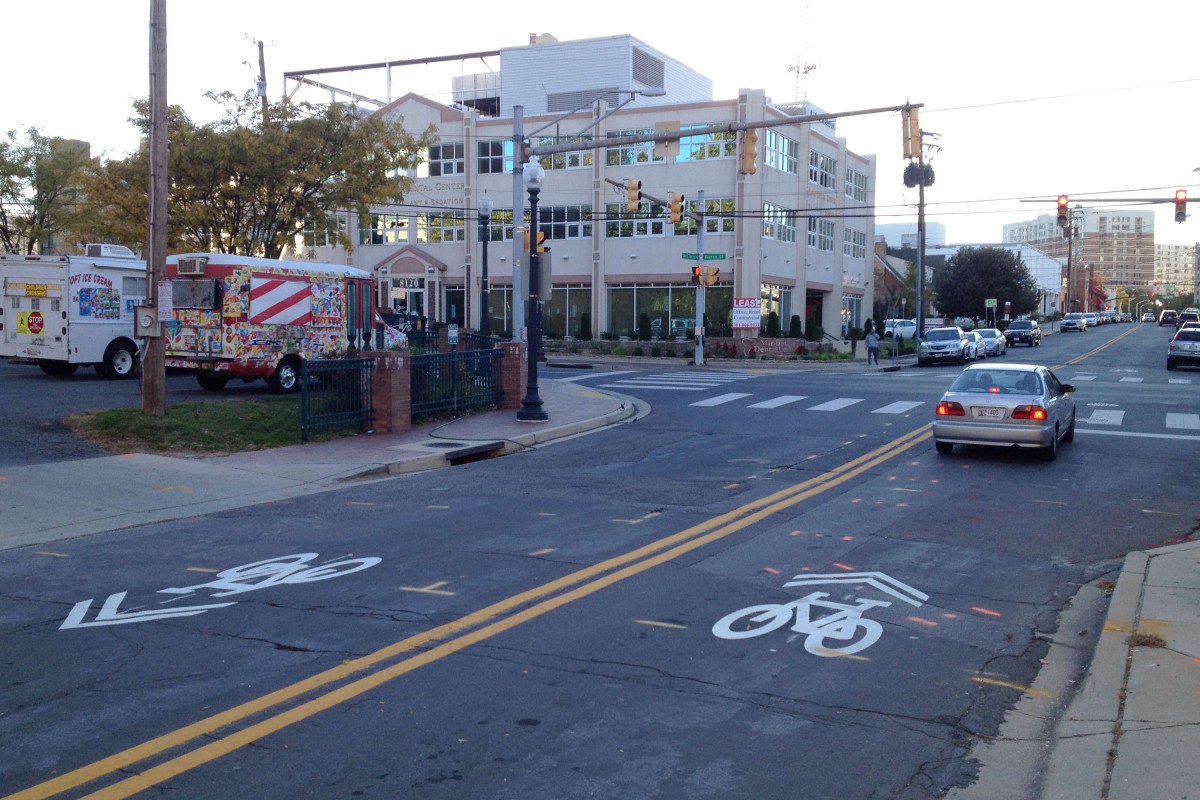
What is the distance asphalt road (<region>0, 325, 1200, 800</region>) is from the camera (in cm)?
510

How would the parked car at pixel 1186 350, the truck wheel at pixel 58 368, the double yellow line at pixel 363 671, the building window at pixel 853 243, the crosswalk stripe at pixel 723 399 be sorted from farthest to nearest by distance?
the building window at pixel 853 243, the parked car at pixel 1186 350, the crosswalk stripe at pixel 723 399, the truck wheel at pixel 58 368, the double yellow line at pixel 363 671

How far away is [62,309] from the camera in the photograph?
22875mm

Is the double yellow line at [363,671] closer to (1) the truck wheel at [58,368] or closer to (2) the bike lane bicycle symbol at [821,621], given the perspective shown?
(2) the bike lane bicycle symbol at [821,621]

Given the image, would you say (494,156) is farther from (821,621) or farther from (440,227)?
(821,621)

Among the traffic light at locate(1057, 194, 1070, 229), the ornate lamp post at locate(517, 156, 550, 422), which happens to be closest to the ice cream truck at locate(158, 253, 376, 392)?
the ornate lamp post at locate(517, 156, 550, 422)

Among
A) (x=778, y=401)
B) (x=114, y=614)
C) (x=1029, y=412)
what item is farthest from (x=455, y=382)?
(x=114, y=614)

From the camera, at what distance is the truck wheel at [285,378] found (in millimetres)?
22531

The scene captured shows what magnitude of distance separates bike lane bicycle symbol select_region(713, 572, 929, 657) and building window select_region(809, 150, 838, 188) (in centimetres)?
4892

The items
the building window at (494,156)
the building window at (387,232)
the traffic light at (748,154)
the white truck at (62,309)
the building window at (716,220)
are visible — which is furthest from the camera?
the building window at (387,232)

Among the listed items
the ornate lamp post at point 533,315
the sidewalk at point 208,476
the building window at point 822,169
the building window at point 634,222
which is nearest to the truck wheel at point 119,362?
the sidewalk at point 208,476

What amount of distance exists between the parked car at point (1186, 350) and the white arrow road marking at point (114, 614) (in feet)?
129

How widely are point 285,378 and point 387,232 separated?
1449 inches

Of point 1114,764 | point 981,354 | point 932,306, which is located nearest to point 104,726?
point 1114,764

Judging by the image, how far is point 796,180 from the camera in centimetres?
5284
